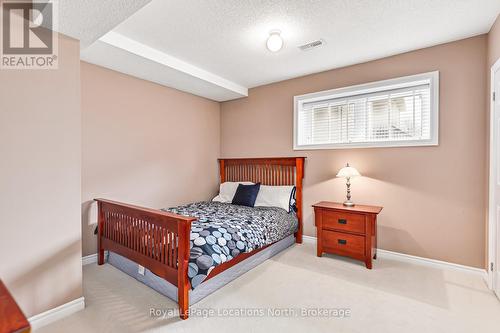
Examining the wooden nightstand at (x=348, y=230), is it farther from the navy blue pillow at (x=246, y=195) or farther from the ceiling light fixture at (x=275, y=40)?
the ceiling light fixture at (x=275, y=40)

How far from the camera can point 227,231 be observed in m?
2.50

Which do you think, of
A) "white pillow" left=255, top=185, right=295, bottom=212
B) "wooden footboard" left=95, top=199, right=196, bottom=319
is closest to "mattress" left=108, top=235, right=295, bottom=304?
"wooden footboard" left=95, top=199, right=196, bottom=319

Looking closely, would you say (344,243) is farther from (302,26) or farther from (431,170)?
(302,26)

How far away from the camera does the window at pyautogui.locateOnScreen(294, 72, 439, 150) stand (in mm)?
2904

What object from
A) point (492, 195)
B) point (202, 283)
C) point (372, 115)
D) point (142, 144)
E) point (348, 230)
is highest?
point (372, 115)

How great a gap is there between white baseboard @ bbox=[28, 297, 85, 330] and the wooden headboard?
2729mm

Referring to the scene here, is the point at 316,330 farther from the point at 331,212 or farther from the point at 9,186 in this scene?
the point at 9,186

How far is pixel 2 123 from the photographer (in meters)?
1.68

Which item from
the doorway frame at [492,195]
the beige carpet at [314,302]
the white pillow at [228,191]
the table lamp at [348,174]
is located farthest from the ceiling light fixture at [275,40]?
the beige carpet at [314,302]

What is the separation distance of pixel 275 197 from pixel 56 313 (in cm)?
269

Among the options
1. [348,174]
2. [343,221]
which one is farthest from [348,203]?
[348,174]

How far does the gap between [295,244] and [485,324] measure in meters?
2.14

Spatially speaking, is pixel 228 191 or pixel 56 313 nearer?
pixel 56 313

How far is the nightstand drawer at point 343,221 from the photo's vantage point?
9.39 ft
